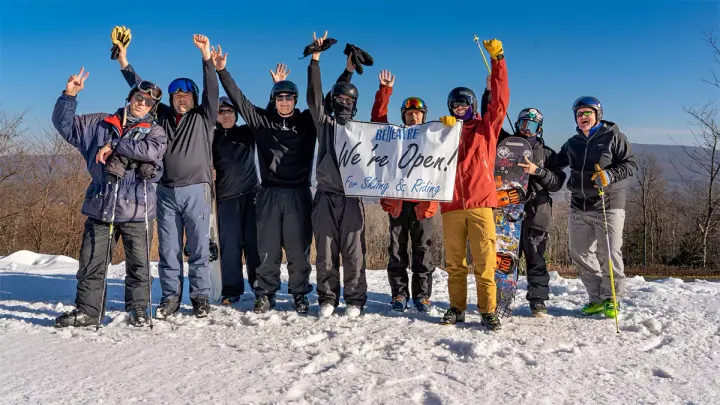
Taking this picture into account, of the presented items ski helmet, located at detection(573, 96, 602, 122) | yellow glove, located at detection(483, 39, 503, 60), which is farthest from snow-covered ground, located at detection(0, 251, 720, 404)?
yellow glove, located at detection(483, 39, 503, 60)

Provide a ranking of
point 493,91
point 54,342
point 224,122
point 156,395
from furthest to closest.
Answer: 1. point 224,122
2. point 493,91
3. point 54,342
4. point 156,395

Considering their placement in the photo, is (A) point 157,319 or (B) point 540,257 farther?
(B) point 540,257

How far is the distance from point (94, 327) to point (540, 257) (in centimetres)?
539

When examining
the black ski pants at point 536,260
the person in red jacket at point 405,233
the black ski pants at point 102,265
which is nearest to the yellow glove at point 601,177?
the black ski pants at point 536,260

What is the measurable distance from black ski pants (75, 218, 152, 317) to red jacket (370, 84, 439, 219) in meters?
2.97

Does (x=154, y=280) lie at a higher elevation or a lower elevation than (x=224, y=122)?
lower

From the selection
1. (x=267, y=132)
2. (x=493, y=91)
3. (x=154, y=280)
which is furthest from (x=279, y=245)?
(x=154, y=280)

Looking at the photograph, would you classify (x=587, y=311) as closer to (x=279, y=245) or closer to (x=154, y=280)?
(x=279, y=245)

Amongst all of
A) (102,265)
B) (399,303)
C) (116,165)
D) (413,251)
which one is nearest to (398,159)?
(413,251)

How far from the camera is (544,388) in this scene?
361 centimetres

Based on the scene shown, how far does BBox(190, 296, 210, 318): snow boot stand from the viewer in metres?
5.64

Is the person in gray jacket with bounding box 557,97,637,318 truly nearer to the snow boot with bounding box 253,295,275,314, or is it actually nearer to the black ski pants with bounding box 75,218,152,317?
the snow boot with bounding box 253,295,275,314

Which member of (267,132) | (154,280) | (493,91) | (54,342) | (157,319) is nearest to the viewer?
(54,342)

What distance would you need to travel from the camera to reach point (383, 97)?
19.7ft
